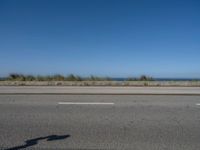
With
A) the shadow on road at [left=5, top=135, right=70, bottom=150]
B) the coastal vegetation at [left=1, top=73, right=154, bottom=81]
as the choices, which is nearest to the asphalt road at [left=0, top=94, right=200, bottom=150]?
the shadow on road at [left=5, top=135, right=70, bottom=150]

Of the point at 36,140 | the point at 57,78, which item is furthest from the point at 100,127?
the point at 57,78

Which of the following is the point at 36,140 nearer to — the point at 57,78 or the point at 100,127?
the point at 100,127

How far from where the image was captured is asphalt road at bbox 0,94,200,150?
12.4ft

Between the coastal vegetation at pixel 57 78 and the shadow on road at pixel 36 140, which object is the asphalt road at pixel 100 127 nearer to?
the shadow on road at pixel 36 140

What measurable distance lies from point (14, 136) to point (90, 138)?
69.3 inches

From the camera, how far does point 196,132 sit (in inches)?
173

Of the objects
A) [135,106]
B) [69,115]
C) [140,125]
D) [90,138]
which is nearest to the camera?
[90,138]

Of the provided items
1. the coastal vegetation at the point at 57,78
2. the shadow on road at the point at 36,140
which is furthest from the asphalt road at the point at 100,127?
the coastal vegetation at the point at 57,78

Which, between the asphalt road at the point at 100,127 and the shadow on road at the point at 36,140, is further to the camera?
the asphalt road at the point at 100,127

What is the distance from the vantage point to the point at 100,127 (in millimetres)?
4734

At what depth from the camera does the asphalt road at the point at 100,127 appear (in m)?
3.77

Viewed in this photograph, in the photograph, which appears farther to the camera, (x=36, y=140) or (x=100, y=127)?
(x=100, y=127)

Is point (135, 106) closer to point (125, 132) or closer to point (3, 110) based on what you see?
point (125, 132)

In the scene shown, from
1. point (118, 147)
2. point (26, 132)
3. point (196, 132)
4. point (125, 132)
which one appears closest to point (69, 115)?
point (26, 132)
